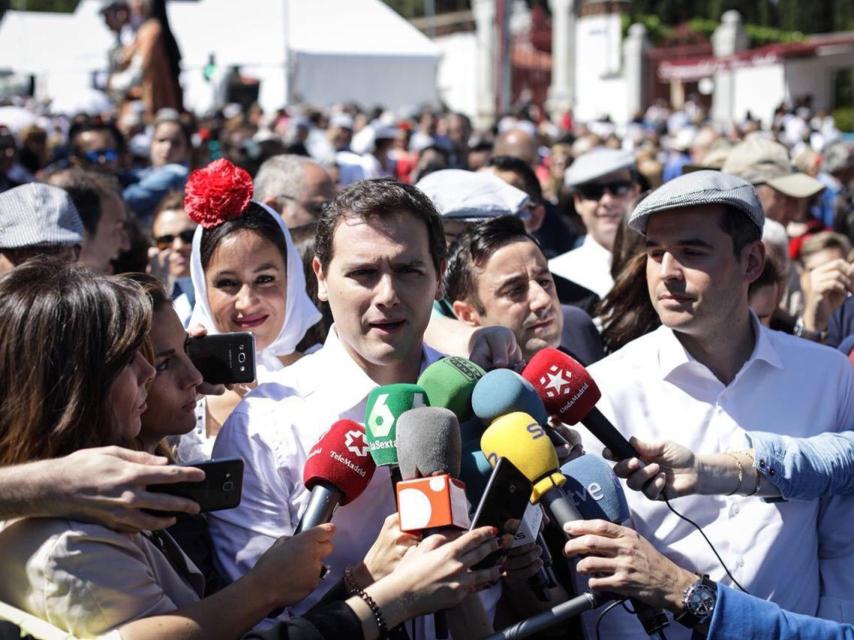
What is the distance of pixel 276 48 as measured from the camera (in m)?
20.9

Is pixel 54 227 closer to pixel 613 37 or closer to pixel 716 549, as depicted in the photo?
pixel 716 549

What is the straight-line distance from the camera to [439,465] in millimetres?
2477

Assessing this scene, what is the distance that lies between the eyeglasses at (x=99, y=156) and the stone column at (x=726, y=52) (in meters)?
31.8

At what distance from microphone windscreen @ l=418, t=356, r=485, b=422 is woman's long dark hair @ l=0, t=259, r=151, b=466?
738mm

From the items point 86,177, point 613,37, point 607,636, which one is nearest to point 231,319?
point 607,636

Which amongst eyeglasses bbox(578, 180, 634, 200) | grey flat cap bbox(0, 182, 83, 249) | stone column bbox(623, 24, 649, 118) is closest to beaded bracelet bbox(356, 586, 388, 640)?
grey flat cap bbox(0, 182, 83, 249)

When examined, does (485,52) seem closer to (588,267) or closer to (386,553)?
(588,267)

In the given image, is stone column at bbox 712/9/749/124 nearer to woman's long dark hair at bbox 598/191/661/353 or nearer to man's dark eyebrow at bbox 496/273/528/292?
woman's long dark hair at bbox 598/191/661/353

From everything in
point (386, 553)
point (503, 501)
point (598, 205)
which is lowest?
point (386, 553)

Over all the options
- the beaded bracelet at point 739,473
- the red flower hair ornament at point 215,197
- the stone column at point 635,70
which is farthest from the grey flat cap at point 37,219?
the stone column at point 635,70

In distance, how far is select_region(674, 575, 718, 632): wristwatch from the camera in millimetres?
2789

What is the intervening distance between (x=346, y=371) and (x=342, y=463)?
0.53m

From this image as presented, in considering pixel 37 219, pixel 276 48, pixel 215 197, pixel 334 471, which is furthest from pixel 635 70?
pixel 334 471

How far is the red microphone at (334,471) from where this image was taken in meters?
2.65
